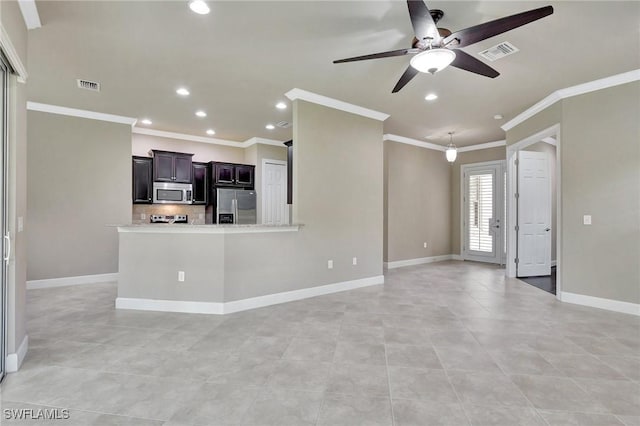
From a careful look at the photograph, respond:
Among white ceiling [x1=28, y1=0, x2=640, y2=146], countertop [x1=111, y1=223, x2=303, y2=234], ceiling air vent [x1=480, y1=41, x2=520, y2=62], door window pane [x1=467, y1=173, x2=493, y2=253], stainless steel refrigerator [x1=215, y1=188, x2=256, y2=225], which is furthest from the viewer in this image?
door window pane [x1=467, y1=173, x2=493, y2=253]

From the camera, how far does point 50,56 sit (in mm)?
3373

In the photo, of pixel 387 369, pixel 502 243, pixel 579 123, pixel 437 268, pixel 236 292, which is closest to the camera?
pixel 387 369

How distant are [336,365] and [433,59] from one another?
2.56 meters

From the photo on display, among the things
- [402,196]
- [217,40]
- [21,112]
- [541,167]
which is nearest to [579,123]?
[541,167]

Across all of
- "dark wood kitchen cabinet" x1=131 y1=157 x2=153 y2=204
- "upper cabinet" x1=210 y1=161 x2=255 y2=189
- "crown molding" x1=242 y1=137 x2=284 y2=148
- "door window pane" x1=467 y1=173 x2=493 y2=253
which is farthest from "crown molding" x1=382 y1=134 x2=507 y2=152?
"dark wood kitchen cabinet" x1=131 y1=157 x2=153 y2=204

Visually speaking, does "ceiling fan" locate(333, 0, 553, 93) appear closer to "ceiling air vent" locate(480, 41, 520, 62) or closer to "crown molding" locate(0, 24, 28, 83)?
"ceiling air vent" locate(480, 41, 520, 62)

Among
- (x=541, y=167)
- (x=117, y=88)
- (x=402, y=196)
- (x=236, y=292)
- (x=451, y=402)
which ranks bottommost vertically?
(x=451, y=402)

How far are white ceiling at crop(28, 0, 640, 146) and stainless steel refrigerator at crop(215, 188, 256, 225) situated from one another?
1.99 meters

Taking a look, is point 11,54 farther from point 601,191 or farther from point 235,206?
point 601,191

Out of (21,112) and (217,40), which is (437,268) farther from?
(21,112)

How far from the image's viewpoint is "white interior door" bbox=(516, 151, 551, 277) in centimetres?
586

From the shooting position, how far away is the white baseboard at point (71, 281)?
15.9 ft

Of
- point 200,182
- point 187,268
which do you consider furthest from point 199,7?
point 200,182

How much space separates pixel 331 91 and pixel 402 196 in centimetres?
347
